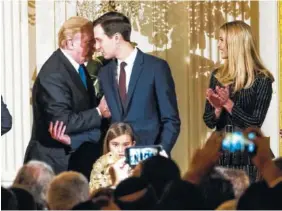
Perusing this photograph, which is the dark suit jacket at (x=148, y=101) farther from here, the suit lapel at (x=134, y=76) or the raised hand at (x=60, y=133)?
the raised hand at (x=60, y=133)

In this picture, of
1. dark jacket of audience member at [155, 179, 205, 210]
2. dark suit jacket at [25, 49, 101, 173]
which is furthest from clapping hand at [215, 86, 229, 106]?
dark jacket of audience member at [155, 179, 205, 210]

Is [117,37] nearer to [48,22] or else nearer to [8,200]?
[48,22]

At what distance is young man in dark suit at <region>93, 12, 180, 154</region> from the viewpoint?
7012 mm

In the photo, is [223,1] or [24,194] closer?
[24,194]

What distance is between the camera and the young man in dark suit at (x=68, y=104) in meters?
7.08

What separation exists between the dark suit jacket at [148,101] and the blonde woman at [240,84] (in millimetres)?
275

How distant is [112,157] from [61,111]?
0.57 m

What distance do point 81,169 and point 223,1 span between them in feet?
4.20

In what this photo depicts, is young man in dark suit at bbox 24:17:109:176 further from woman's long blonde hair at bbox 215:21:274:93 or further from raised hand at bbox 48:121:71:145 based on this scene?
woman's long blonde hair at bbox 215:21:274:93

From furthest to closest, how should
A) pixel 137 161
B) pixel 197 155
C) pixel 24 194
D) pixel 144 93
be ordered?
pixel 144 93 → pixel 137 161 → pixel 197 155 → pixel 24 194

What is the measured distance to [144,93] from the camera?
7.01m

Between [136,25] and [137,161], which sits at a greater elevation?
[136,25]

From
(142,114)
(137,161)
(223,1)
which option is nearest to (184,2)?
(223,1)

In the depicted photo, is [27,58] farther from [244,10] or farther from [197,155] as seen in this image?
[197,155]
